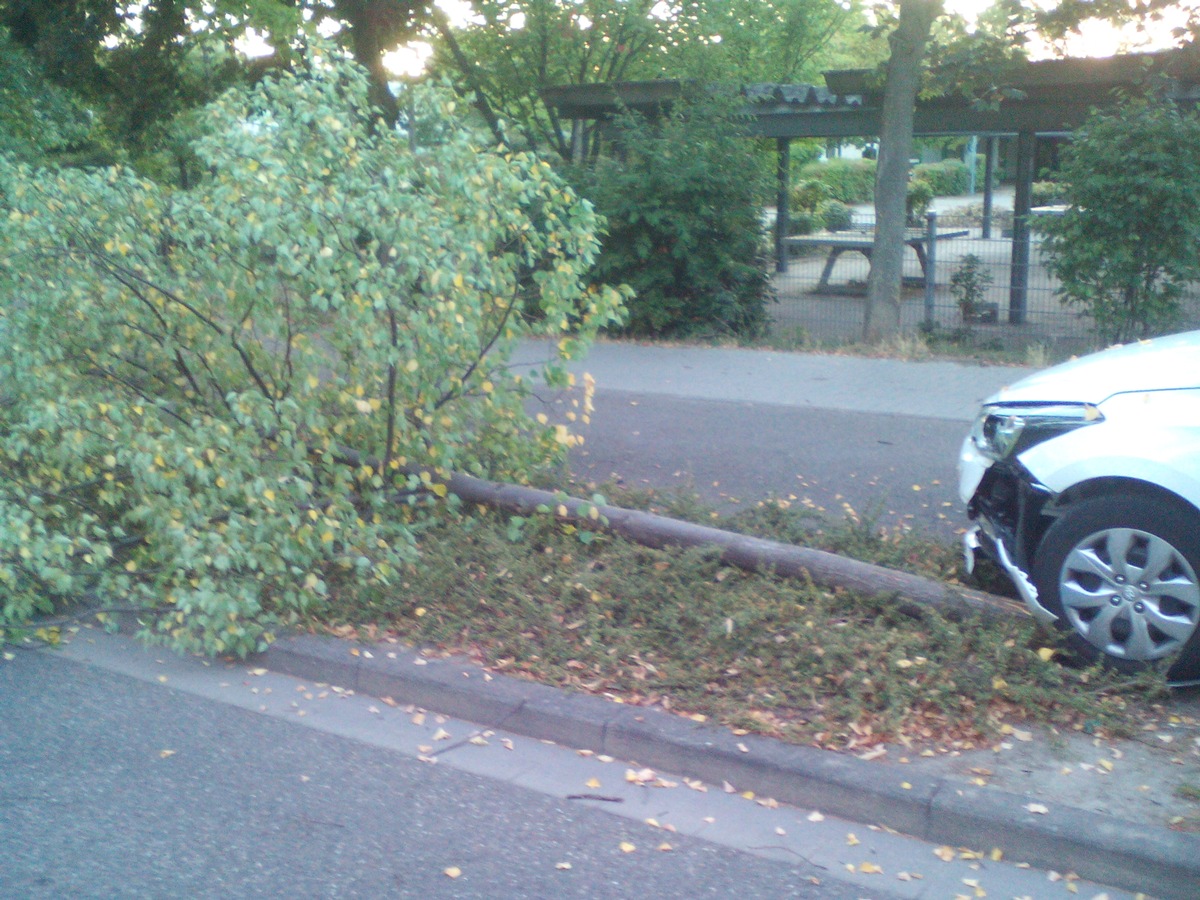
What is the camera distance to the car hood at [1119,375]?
16.6 feet

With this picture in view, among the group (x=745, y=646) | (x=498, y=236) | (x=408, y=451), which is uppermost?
(x=498, y=236)

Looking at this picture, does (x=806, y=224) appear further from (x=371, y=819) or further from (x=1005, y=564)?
(x=371, y=819)

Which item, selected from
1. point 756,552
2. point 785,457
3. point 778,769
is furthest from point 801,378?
point 778,769

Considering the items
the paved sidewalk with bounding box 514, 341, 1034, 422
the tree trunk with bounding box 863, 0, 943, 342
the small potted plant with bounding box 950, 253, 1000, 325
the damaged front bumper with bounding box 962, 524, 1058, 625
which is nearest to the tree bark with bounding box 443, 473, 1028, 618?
the damaged front bumper with bounding box 962, 524, 1058, 625

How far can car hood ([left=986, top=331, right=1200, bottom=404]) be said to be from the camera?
507 cm

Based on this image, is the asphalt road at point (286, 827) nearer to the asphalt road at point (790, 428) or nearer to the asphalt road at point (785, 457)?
the asphalt road at point (790, 428)

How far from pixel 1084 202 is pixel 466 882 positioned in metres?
11.0

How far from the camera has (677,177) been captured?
1455 centimetres

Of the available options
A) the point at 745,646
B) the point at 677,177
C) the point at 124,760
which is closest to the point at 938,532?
the point at 745,646

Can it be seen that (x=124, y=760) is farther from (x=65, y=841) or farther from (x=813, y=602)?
(x=813, y=602)

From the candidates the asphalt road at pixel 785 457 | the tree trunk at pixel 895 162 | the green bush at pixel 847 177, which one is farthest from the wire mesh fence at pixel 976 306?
the green bush at pixel 847 177

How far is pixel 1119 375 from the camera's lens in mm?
5258

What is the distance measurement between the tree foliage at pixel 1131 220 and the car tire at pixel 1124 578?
27.3 ft

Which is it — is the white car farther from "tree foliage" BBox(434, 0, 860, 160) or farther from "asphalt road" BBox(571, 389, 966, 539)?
"tree foliage" BBox(434, 0, 860, 160)
